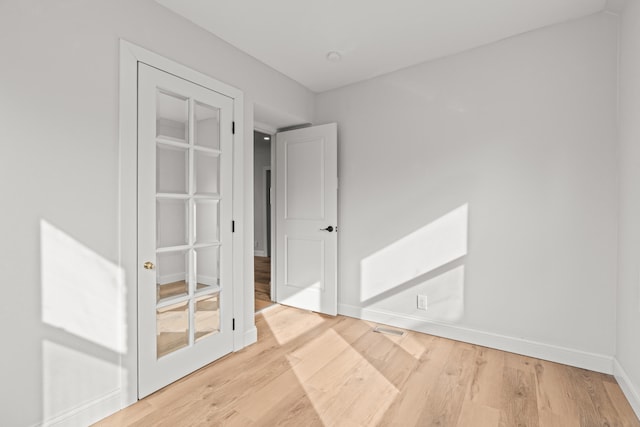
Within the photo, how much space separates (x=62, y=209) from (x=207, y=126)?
110cm

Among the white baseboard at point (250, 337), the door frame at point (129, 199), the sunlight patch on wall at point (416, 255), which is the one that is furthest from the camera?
the sunlight patch on wall at point (416, 255)

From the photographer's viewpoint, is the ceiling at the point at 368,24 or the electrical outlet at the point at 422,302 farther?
the electrical outlet at the point at 422,302

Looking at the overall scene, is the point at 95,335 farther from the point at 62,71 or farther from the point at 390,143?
the point at 390,143

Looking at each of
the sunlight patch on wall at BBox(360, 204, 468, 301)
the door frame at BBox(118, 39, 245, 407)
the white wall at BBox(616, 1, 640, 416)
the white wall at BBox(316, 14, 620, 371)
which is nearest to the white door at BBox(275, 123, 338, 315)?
the white wall at BBox(316, 14, 620, 371)

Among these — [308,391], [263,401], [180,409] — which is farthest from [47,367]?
[308,391]

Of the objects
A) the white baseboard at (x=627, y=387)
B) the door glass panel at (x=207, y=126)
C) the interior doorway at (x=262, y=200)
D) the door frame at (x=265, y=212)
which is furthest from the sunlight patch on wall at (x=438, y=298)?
the door frame at (x=265, y=212)

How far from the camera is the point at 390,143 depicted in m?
3.16

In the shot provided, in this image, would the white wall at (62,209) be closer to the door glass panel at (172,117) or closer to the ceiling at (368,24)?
the door glass panel at (172,117)

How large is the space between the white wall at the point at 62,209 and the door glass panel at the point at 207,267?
1.62 feet

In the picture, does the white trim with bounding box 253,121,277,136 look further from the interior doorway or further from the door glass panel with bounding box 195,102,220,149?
the interior doorway

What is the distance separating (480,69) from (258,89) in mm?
1946

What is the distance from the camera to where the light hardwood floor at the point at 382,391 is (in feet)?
5.76

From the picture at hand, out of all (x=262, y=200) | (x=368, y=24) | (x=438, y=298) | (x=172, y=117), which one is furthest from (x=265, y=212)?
(x=368, y=24)

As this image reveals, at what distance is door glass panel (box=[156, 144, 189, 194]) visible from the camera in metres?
2.09
